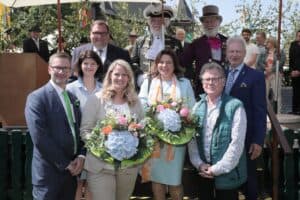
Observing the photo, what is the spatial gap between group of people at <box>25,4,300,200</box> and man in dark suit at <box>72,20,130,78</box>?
0.69m

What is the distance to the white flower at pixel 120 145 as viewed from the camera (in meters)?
3.55

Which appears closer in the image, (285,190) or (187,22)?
(285,190)

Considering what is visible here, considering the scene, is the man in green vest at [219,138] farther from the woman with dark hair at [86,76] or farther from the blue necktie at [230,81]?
the woman with dark hair at [86,76]

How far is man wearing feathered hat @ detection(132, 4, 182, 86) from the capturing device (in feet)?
19.4

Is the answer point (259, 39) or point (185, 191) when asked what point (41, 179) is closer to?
point (185, 191)

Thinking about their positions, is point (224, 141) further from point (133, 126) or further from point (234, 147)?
point (133, 126)

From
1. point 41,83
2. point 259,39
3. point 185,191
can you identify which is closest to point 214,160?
point 185,191

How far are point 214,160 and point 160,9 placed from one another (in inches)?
112

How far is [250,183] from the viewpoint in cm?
433

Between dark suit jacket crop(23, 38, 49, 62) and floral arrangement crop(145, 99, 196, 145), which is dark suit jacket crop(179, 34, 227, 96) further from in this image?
dark suit jacket crop(23, 38, 49, 62)

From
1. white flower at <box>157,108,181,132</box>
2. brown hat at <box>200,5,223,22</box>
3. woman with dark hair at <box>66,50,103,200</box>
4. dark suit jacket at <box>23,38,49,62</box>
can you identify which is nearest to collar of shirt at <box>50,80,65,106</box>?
woman with dark hair at <box>66,50,103,200</box>

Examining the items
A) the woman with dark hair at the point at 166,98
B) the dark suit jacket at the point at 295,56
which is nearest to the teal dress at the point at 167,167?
the woman with dark hair at the point at 166,98

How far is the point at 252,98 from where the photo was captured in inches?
167

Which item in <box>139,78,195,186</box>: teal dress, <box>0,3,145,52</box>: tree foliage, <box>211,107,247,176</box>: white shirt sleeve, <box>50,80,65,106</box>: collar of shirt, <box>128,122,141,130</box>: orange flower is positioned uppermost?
<box>0,3,145,52</box>: tree foliage
